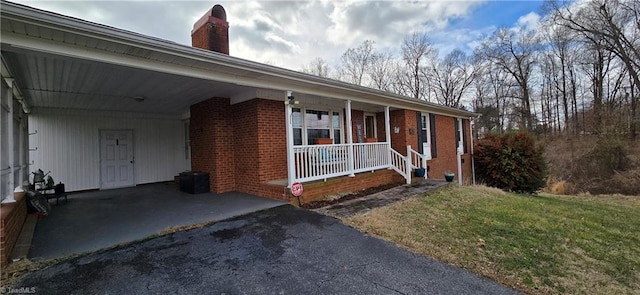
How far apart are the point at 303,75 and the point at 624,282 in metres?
5.70

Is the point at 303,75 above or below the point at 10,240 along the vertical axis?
above

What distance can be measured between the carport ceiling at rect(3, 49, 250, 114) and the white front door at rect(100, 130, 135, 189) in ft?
3.20

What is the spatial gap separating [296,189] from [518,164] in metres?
11.1

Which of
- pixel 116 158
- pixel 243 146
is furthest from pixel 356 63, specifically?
pixel 116 158

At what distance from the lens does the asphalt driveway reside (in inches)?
107

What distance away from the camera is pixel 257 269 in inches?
122

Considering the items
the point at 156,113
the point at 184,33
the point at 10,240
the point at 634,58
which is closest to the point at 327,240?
the point at 10,240

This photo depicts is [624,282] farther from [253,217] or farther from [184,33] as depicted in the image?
[184,33]

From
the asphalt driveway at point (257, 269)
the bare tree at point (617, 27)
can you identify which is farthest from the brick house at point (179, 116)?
the bare tree at point (617, 27)

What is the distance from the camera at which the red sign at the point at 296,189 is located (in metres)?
5.80

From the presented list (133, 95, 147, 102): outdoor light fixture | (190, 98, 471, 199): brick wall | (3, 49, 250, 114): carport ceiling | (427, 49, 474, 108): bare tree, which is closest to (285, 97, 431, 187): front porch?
(190, 98, 471, 199): brick wall

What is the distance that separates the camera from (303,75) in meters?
5.92

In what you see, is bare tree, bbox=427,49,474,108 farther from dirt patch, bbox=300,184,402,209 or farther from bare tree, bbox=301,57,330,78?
dirt patch, bbox=300,184,402,209

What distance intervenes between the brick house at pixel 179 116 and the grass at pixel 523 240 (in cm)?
231
